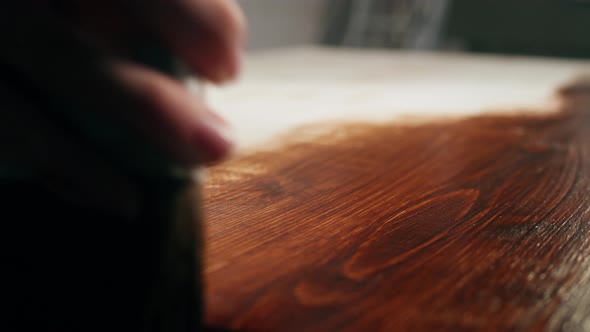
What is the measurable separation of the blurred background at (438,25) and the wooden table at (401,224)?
410 centimetres

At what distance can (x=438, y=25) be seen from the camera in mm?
5316

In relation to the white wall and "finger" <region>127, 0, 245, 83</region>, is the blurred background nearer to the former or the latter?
the white wall

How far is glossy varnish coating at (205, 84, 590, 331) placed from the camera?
0.31m

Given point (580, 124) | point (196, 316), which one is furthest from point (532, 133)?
point (196, 316)

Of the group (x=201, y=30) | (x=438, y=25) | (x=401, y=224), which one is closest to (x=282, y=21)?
(x=438, y=25)

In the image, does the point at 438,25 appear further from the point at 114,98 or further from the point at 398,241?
the point at 114,98

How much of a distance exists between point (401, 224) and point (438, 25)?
5.18 m

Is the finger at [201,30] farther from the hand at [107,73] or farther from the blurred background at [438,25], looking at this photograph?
the blurred background at [438,25]

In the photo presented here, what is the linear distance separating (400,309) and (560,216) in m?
0.22

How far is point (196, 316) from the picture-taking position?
0.88 feet

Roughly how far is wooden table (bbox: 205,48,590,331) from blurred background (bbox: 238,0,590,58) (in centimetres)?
410

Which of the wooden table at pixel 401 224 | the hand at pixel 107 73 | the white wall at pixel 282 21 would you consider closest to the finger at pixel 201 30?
the hand at pixel 107 73

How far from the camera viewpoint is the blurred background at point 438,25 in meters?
4.80

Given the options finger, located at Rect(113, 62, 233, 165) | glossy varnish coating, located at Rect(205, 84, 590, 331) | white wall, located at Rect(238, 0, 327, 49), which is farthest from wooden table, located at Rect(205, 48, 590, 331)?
white wall, located at Rect(238, 0, 327, 49)
